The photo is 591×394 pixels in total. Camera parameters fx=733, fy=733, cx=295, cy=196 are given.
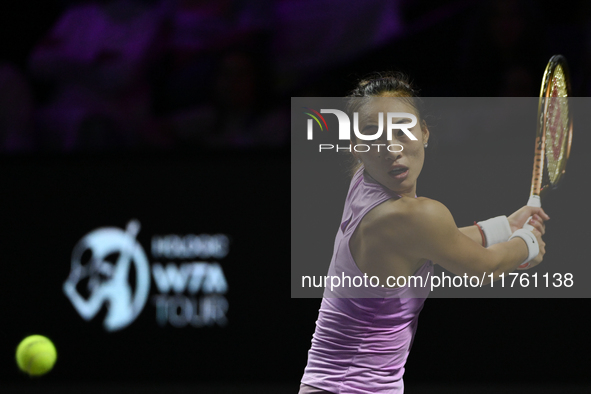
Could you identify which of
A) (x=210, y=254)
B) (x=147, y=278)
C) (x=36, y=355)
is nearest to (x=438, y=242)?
(x=210, y=254)

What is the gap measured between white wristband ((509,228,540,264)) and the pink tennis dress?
0.83 feet

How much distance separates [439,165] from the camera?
223 centimetres

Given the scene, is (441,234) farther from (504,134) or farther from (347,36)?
(347,36)

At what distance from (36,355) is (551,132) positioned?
101 inches

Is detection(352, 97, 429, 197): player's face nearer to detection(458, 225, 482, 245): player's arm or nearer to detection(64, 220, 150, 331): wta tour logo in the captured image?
detection(458, 225, 482, 245): player's arm

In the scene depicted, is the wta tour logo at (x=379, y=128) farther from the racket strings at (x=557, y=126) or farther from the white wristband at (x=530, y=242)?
the racket strings at (x=557, y=126)

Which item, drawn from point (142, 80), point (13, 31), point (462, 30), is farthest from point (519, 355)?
point (13, 31)

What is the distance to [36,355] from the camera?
11.5ft

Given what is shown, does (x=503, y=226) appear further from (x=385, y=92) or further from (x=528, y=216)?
(x=385, y=92)

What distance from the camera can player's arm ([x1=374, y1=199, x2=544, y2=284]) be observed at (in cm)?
186

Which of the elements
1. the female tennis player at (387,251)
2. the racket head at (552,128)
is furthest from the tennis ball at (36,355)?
the racket head at (552,128)

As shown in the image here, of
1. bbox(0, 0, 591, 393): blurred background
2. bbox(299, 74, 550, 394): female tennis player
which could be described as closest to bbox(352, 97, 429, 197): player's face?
bbox(299, 74, 550, 394): female tennis player

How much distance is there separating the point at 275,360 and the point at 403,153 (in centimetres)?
186

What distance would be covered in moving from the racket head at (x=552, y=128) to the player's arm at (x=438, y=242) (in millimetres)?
316
